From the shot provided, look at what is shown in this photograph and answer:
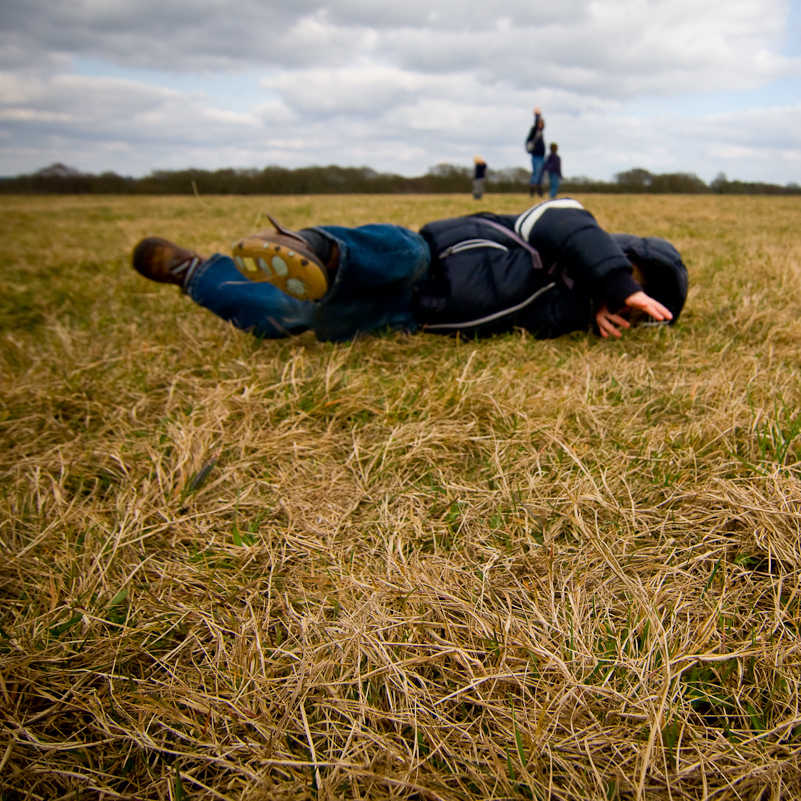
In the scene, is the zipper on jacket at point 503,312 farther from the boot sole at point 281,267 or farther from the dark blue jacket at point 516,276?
the boot sole at point 281,267

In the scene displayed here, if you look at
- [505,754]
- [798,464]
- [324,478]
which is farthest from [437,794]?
[798,464]

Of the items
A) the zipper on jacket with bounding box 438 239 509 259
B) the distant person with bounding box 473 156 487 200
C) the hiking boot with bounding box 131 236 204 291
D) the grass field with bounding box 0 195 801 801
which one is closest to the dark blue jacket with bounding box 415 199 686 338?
the zipper on jacket with bounding box 438 239 509 259

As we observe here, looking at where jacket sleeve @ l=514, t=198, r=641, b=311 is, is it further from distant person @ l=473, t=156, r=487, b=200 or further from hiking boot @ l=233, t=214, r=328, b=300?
distant person @ l=473, t=156, r=487, b=200

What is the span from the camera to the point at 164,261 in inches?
88.0

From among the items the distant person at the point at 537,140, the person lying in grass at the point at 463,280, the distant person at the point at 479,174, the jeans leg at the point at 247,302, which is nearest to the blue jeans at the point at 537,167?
the distant person at the point at 537,140

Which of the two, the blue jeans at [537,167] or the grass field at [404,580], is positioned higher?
the blue jeans at [537,167]

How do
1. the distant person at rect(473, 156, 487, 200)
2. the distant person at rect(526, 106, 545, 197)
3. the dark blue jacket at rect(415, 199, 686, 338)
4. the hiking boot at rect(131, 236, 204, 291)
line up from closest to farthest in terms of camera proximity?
the dark blue jacket at rect(415, 199, 686, 338) → the hiking boot at rect(131, 236, 204, 291) → the distant person at rect(526, 106, 545, 197) → the distant person at rect(473, 156, 487, 200)

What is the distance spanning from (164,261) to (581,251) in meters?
1.90

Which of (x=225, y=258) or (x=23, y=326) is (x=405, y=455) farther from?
(x=23, y=326)

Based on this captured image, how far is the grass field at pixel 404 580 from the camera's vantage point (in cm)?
65

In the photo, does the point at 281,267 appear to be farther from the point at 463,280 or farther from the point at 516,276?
the point at 516,276

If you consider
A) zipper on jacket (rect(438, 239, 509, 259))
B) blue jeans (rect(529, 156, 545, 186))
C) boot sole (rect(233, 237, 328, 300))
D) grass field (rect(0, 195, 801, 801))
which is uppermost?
blue jeans (rect(529, 156, 545, 186))

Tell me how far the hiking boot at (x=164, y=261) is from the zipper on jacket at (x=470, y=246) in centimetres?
121

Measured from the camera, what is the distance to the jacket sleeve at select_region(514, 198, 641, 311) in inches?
70.8
